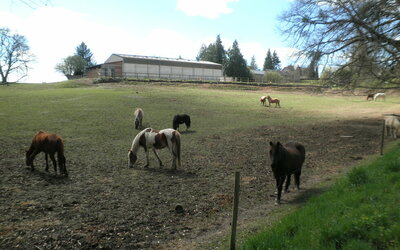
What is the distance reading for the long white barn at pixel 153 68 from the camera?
61688 millimetres

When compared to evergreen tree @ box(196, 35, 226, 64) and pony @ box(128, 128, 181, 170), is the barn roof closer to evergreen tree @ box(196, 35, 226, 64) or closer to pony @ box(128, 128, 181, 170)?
evergreen tree @ box(196, 35, 226, 64)

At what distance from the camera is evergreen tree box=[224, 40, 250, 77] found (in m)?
79.7

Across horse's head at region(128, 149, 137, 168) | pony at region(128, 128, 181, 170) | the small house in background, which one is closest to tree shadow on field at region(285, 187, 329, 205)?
pony at region(128, 128, 181, 170)

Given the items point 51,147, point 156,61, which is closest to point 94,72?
point 156,61

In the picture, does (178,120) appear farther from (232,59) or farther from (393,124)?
(232,59)

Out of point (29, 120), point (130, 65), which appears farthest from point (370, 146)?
point (130, 65)

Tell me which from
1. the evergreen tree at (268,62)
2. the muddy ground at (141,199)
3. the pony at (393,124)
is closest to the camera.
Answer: the muddy ground at (141,199)

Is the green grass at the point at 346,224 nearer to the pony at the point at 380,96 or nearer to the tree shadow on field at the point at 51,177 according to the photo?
the tree shadow on field at the point at 51,177

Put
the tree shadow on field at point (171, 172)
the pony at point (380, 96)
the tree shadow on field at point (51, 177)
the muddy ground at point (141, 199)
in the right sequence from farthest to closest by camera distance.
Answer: the pony at point (380, 96) → the tree shadow on field at point (171, 172) → the tree shadow on field at point (51, 177) → the muddy ground at point (141, 199)

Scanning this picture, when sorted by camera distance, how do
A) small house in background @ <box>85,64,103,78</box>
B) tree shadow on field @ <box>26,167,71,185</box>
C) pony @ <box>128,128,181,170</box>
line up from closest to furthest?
tree shadow on field @ <box>26,167,71,185</box> < pony @ <box>128,128,181,170</box> < small house in background @ <box>85,64,103,78</box>

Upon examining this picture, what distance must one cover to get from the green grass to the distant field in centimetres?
149

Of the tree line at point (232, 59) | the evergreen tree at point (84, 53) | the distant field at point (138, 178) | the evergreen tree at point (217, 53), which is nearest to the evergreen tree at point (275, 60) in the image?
the tree line at point (232, 59)

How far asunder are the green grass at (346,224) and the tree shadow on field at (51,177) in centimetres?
617

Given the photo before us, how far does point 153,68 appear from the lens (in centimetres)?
6525
